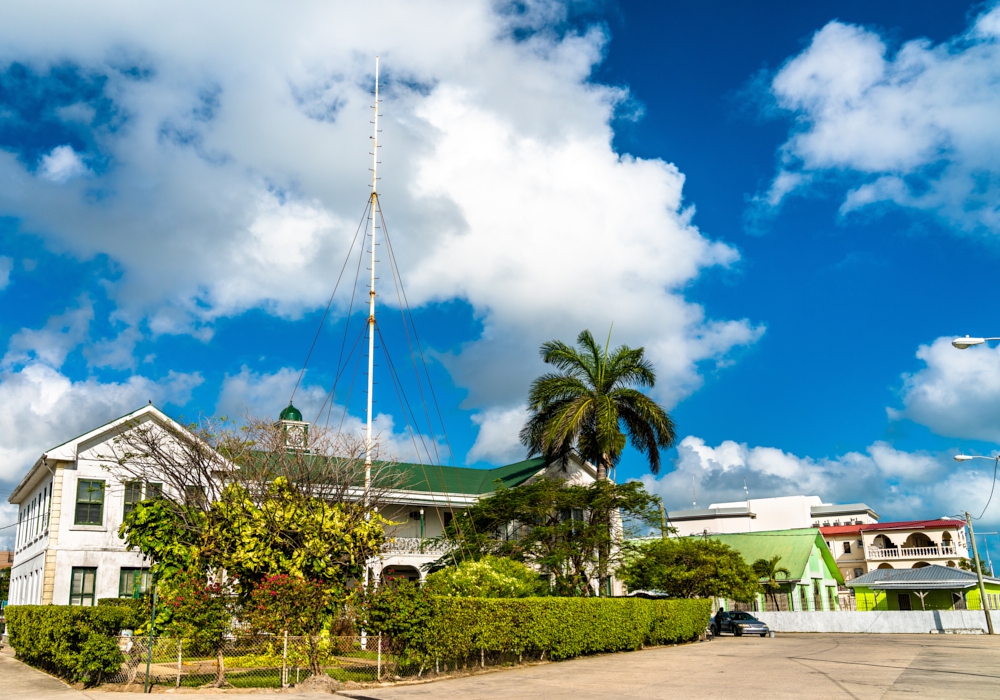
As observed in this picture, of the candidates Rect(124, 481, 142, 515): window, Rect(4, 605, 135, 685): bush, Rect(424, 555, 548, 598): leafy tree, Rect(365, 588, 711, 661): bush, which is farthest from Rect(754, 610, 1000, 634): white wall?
Rect(4, 605, 135, 685): bush

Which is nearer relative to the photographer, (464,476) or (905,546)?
(464,476)

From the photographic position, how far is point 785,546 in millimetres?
52344

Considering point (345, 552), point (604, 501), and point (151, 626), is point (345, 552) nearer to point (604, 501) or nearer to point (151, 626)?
point (151, 626)


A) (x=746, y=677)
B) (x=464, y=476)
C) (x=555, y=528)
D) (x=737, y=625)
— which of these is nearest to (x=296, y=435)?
(x=555, y=528)

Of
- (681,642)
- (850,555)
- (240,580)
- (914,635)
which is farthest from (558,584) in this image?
(850,555)

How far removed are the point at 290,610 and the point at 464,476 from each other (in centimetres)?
2444

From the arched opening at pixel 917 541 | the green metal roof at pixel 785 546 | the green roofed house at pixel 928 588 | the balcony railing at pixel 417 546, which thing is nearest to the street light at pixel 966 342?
the balcony railing at pixel 417 546

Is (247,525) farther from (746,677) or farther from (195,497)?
(746,677)

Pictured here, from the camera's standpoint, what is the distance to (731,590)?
3738 cm

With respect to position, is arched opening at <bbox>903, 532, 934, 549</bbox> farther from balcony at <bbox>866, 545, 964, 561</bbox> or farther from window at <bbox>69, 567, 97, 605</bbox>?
window at <bbox>69, 567, 97, 605</bbox>

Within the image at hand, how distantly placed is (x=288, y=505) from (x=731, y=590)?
25.3m

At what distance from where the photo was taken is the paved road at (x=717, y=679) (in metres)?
15.8

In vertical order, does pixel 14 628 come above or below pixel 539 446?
below

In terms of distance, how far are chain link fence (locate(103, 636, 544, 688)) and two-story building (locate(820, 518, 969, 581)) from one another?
56853 mm
